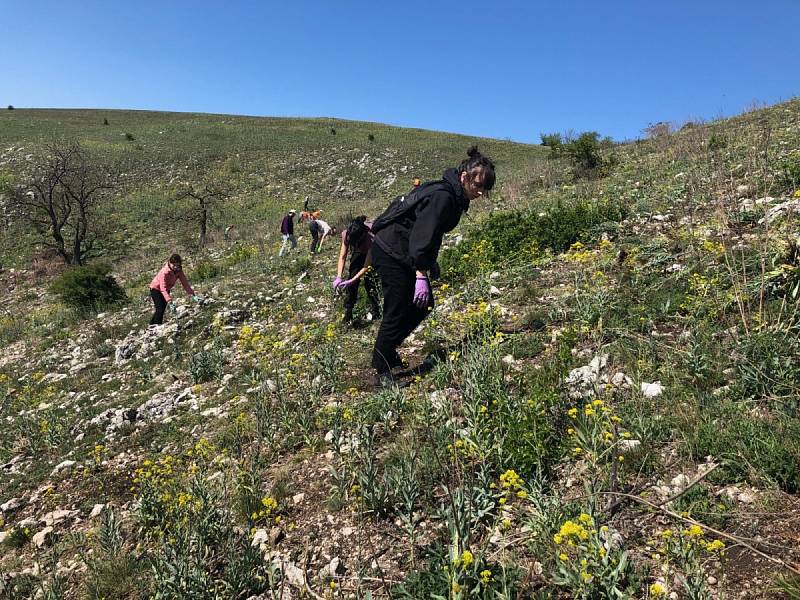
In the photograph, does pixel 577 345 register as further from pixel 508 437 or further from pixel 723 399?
pixel 508 437

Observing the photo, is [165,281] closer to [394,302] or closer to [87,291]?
[87,291]

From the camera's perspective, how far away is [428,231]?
4191mm

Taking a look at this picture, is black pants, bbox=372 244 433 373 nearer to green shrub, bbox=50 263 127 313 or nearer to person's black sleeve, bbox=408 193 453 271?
person's black sleeve, bbox=408 193 453 271

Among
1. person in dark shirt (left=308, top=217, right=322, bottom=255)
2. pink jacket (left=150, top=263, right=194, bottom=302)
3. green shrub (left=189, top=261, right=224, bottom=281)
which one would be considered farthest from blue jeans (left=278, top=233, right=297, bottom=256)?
pink jacket (left=150, top=263, right=194, bottom=302)

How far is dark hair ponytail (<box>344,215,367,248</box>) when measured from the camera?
7.07m

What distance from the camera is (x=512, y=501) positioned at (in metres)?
3.14

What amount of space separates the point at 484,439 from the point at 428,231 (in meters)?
1.89

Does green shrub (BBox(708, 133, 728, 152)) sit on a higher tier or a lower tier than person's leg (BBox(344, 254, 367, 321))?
higher

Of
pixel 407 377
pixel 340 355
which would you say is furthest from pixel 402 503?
pixel 340 355

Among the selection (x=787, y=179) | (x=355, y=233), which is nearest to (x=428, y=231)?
(x=355, y=233)

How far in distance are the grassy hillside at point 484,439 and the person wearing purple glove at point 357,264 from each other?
0.56 metres

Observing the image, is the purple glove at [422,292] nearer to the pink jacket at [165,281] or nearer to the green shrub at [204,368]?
the green shrub at [204,368]

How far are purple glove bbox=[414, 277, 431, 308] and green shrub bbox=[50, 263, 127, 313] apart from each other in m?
13.0

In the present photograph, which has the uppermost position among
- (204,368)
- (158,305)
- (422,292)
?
(422,292)
